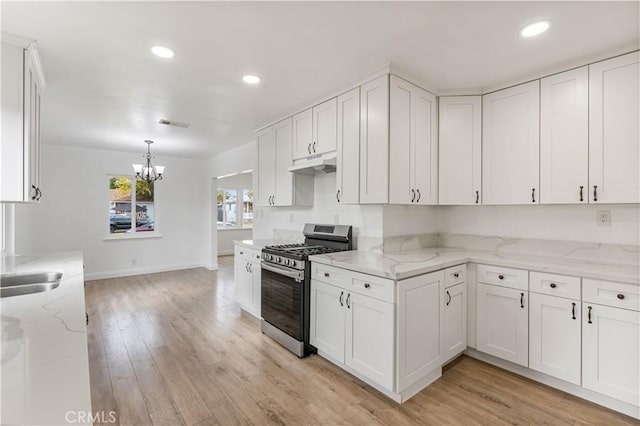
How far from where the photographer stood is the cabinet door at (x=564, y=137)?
7.89 feet

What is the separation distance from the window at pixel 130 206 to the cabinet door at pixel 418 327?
6135 millimetres

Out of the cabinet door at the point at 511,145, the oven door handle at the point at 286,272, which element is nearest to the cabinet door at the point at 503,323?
the cabinet door at the point at 511,145

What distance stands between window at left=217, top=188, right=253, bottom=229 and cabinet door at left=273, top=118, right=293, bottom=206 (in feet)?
17.8

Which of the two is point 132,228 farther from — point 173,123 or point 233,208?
point 173,123

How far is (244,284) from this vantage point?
389 centimetres

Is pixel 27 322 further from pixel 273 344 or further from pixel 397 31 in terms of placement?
pixel 397 31

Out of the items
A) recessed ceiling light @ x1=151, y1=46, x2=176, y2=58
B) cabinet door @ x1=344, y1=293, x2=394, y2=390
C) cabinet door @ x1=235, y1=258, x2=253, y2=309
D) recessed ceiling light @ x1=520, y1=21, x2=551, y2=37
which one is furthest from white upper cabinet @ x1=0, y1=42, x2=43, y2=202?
recessed ceiling light @ x1=520, y1=21, x2=551, y2=37

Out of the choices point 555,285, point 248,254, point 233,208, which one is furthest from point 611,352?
point 233,208

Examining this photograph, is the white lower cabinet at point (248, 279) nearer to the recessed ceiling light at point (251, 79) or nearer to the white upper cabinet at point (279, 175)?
the white upper cabinet at point (279, 175)

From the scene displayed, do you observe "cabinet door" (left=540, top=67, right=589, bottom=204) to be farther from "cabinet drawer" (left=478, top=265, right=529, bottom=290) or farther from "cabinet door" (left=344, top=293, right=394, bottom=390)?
"cabinet door" (left=344, top=293, right=394, bottom=390)

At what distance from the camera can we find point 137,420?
2.00 metres

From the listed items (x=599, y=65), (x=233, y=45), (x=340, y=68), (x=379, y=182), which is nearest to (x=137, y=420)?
(x=379, y=182)

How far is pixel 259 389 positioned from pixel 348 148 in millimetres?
2185

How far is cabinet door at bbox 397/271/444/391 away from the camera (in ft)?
6.97
